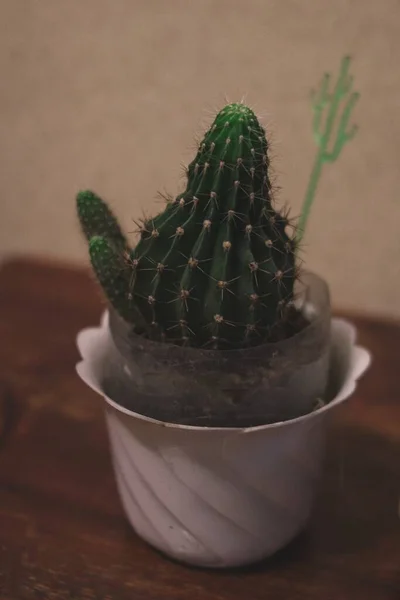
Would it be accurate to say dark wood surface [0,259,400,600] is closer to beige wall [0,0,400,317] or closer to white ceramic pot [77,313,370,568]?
white ceramic pot [77,313,370,568]

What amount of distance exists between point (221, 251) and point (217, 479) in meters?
0.16

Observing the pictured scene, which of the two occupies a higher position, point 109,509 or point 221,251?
point 221,251

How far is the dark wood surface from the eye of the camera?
53 centimetres

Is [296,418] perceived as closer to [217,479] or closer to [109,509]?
[217,479]

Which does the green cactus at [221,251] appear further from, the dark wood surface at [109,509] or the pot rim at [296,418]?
the dark wood surface at [109,509]

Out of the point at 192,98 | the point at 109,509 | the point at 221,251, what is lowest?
the point at 109,509

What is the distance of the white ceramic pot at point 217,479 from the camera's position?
494 millimetres

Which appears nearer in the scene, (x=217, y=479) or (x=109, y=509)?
(x=217, y=479)

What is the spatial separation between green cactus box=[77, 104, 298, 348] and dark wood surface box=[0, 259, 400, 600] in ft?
0.59

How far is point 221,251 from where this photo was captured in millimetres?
469

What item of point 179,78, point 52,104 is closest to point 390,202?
point 179,78

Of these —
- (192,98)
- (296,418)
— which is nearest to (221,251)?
(296,418)

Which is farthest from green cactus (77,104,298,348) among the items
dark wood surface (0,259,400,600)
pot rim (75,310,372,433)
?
dark wood surface (0,259,400,600)

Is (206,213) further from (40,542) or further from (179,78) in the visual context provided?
(179,78)
